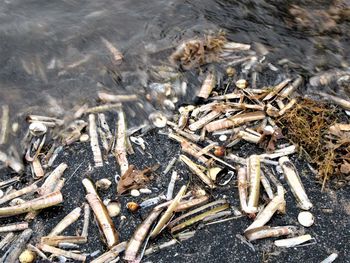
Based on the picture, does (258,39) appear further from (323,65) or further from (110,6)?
(110,6)

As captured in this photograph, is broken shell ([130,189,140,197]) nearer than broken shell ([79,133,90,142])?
Yes

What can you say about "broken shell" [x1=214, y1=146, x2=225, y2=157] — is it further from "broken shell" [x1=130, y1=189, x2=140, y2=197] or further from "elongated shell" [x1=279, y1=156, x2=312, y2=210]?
"broken shell" [x1=130, y1=189, x2=140, y2=197]

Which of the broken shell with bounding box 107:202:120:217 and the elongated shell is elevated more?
the elongated shell

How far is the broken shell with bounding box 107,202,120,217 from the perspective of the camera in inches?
188

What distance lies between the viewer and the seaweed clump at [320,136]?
502 centimetres

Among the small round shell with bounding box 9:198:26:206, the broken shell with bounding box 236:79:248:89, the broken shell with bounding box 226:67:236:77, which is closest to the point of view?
the small round shell with bounding box 9:198:26:206

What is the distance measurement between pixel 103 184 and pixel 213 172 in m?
1.31

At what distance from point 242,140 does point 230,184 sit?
Result: 0.70 metres

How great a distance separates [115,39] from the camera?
7387mm

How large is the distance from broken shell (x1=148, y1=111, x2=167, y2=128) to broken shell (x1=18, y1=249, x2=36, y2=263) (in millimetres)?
2265

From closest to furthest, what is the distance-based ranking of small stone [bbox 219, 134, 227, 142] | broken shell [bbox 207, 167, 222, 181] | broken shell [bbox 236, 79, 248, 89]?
1. broken shell [bbox 207, 167, 222, 181]
2. small stone [bbox 219, 134, 227, 142]
3. broken shell [bbox 236, 79, 248, 89]

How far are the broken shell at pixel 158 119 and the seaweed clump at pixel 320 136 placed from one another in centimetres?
153

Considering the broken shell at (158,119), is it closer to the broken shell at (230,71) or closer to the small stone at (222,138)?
the small stone at (222,138)

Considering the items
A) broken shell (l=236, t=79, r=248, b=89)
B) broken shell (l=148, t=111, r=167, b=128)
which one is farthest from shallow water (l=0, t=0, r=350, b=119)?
broken shell (l=236, t=79, r=248, b=89)
